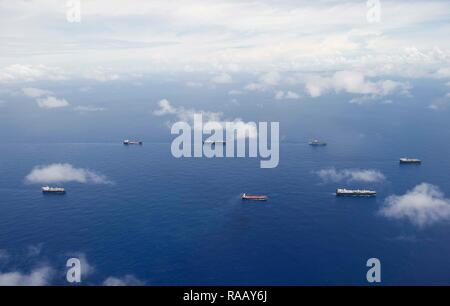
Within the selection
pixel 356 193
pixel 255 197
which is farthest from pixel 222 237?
pixel 356 193

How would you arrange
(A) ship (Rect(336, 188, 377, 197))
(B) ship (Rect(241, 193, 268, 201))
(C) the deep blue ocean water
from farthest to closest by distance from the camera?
(A) ship (Rect(336, 188, 377, 197)), (B) ship (Rect(241, 193, 268, 201)), (C) the deep blue ocean water

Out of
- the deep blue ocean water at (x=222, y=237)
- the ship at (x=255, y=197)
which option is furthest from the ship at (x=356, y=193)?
the ship at (x=255, y=197)

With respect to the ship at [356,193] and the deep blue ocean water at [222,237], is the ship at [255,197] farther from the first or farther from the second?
the ship at [356,193]

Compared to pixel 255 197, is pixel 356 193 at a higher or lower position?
higher

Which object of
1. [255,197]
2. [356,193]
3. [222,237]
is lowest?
[222,237]

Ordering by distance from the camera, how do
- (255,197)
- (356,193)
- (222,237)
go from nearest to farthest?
(222,237) → (255,197) → (356,193)

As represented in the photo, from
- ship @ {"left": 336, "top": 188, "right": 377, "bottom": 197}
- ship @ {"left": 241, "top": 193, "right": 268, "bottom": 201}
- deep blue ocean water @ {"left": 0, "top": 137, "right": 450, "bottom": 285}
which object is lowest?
deep blue ocean water @ {"left": 0, "top": 137, "right": 450, "bottom": 285}

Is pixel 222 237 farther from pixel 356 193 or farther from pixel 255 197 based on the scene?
pixel 356 193

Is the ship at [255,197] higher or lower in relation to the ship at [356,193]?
lower

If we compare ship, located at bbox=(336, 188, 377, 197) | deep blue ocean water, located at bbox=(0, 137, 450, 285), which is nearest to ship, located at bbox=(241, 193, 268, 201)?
deep blue ocean water, located at bbox=(0, 137, 450, 285)

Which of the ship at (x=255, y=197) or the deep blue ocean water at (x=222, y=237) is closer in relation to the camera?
the deep blue ocean water at (x=222, y=237)

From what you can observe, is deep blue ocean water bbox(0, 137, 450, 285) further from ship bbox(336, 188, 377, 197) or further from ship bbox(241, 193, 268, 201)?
ship bbox(241, 193, 268, 201)
